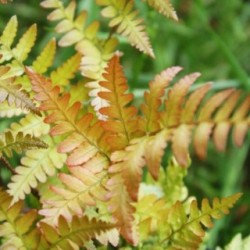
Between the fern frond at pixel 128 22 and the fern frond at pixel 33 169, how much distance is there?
0.26 meters

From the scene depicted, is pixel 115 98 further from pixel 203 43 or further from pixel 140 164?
pixel 203 43

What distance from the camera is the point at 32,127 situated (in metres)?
1.19

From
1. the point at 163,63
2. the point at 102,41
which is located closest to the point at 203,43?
A: the point at 163,63

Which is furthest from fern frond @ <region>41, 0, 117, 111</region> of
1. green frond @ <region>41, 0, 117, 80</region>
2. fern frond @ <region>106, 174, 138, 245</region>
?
fern frond @ <region>106, 174, 138, 245</region>

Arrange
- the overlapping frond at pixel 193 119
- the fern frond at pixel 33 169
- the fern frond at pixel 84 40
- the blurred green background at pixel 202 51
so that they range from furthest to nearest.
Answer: the blurred green background at pixel 202 51 → the fern frond at pixel 84 40 → the fern frond at pixel 33 169 → the overlapping frond at pixel 193 119

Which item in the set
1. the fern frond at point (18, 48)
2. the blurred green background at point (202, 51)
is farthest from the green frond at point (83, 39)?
the blurred green background at point (202, 51)

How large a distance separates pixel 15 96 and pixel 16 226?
21 centimetres

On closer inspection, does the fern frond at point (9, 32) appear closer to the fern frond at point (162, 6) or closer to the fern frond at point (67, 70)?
the fern frond at point (67, 70)

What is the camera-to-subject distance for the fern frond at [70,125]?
983 mm

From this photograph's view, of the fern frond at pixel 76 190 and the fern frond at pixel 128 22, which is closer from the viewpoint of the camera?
the fern frond at pixel 76 190

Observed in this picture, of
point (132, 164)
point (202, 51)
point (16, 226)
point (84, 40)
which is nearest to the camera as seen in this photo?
point (132, 164)

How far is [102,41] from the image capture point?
133cm

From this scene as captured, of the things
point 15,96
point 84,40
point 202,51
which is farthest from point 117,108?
point 202,51

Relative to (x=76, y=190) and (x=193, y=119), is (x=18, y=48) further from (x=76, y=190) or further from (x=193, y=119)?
(x=193, y=119)
